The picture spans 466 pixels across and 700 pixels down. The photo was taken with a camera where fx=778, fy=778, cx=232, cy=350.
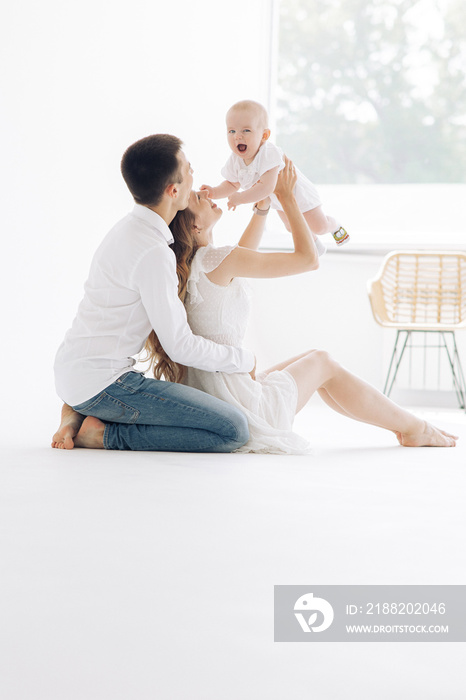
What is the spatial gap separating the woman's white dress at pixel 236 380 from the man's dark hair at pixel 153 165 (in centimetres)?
24

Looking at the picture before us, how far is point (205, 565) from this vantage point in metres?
1.13

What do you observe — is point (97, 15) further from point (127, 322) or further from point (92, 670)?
point (92, 670)

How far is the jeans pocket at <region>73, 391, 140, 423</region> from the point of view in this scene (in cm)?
203

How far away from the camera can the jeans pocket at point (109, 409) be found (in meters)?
2.03

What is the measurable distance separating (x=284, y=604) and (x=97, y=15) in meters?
2.82

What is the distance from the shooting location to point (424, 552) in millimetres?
1204

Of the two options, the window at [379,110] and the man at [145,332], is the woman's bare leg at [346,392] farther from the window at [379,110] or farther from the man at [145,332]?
the window at [379,110]

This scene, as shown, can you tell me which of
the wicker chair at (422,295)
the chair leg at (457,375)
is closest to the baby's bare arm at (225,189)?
the wicker chair at (422,295)

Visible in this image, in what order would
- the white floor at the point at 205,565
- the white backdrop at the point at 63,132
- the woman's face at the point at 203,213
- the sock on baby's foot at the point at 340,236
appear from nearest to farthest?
the white floor at the point at 205,565 < the woman's face at the point at 203,213 < the sock on baby's foot at the point at 340,236 < the white backdrop at the point at 63,132

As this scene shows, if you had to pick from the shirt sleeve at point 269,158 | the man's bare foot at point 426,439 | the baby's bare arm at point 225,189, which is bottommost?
the man's bare foot at point 426,439

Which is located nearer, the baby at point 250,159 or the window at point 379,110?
the baby at point 250,159

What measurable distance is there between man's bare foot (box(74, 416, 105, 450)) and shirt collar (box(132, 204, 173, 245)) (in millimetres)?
532

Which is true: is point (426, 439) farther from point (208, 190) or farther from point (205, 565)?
point (205, 565)

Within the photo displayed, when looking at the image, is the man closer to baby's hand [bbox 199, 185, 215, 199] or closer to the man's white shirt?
the man's white shirt
